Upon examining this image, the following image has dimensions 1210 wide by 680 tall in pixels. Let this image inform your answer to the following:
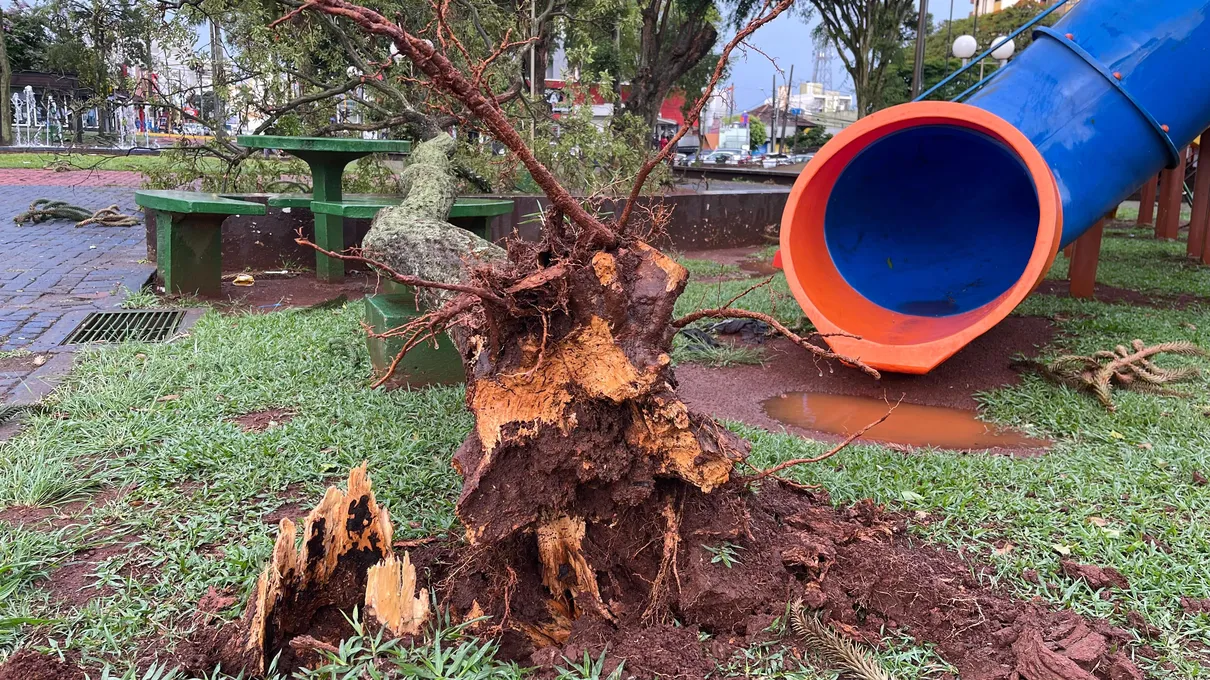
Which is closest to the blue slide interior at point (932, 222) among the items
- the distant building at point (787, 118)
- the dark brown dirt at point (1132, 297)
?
the dark brown dirt at point (1132, 297)

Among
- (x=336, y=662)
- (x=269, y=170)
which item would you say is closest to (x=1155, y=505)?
(x=336, y=662)

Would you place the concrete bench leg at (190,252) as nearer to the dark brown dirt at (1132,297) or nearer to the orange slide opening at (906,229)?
the orange slide opening at (906,229)

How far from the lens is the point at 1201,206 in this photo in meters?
8.78

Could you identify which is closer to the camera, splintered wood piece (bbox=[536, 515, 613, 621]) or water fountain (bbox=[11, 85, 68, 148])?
splintered wood piece (bbox=[536, 515, 613, 621])

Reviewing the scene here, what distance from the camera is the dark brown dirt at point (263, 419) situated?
3.35 meters

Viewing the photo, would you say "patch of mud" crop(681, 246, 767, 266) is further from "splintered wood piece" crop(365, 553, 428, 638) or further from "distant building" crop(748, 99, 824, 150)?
"distant building" crop(748, 99, 824, 150)

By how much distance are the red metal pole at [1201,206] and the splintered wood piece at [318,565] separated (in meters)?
9.58

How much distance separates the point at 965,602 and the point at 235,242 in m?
6.54

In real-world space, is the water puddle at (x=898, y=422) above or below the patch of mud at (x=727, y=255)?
below

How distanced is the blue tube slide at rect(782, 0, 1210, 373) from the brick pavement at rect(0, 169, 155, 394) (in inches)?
176

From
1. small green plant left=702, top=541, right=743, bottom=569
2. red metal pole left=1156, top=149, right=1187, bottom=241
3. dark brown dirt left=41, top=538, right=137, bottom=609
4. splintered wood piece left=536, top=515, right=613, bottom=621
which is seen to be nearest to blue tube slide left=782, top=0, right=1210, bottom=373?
small green plant left=702, top=541, right=743, bottom=569

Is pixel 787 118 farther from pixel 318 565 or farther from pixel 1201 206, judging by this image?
pixel 318 565

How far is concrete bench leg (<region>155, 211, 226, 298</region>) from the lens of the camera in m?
5.72

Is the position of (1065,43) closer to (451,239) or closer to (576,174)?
(451,239)
